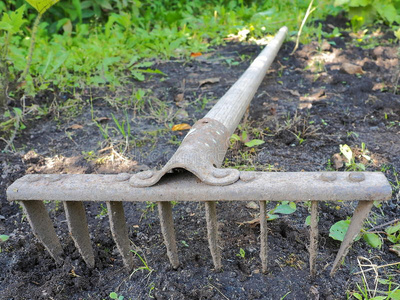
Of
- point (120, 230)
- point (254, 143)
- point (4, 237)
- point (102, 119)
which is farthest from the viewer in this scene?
point (102, 119)

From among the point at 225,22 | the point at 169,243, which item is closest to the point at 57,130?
the point at 169,243

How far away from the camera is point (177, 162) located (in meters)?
1.36

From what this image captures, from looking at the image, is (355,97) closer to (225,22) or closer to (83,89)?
(83,89)

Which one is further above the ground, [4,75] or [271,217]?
[4,75]

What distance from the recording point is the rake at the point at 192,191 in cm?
131

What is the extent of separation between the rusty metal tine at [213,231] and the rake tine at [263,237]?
0.55 ft

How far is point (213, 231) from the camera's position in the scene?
147 cm

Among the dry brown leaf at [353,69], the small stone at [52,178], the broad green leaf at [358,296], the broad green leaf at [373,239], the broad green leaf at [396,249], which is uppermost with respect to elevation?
the small stone at [52,178]

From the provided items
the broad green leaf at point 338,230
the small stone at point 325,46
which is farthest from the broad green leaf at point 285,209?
the small stone at point 325,46

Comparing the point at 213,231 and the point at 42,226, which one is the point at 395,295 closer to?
the point at 213,231

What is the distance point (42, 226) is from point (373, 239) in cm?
133

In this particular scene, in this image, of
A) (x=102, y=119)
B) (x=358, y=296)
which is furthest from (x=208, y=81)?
(x=358, y=296)

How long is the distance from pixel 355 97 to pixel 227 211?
1.62m

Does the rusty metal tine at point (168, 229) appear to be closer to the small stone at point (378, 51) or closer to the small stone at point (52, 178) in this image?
the small stone at point (52, 178)
